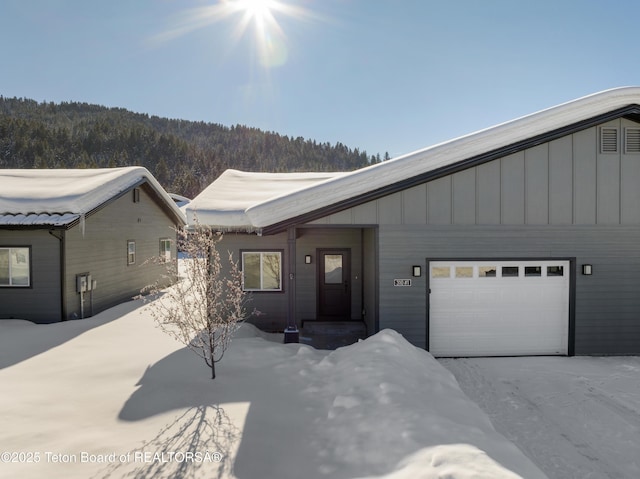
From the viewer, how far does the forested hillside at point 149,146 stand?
6969 centimetres

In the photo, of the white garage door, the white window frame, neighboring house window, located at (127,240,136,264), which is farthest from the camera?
the white window frame

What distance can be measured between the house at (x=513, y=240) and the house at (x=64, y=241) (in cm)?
683

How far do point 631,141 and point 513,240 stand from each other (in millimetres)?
3318

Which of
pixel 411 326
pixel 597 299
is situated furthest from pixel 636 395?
pixel 411 326

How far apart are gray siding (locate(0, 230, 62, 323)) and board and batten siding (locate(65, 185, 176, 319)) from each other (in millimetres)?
327

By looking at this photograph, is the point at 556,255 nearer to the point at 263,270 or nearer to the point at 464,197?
the point at 464,197

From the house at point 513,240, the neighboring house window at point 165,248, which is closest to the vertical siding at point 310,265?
the house at point 513,240

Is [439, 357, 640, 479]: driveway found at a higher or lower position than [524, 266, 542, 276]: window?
lower

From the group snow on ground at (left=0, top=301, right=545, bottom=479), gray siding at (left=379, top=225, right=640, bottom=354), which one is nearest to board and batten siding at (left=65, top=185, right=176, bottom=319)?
snow on ground at (left=0, top=301, right=545, bottom=479)

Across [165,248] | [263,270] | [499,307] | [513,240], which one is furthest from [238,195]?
Result: [165,248]

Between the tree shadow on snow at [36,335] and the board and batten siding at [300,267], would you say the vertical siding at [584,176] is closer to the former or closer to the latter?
the board and batten siding at [300,267]

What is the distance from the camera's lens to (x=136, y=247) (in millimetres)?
15109

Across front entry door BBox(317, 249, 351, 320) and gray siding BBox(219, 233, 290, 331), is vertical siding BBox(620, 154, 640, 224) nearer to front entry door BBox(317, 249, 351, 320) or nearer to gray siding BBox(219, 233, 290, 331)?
front entry door BBox(317, 249, 351, 320)

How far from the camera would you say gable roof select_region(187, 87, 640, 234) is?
748 cm
